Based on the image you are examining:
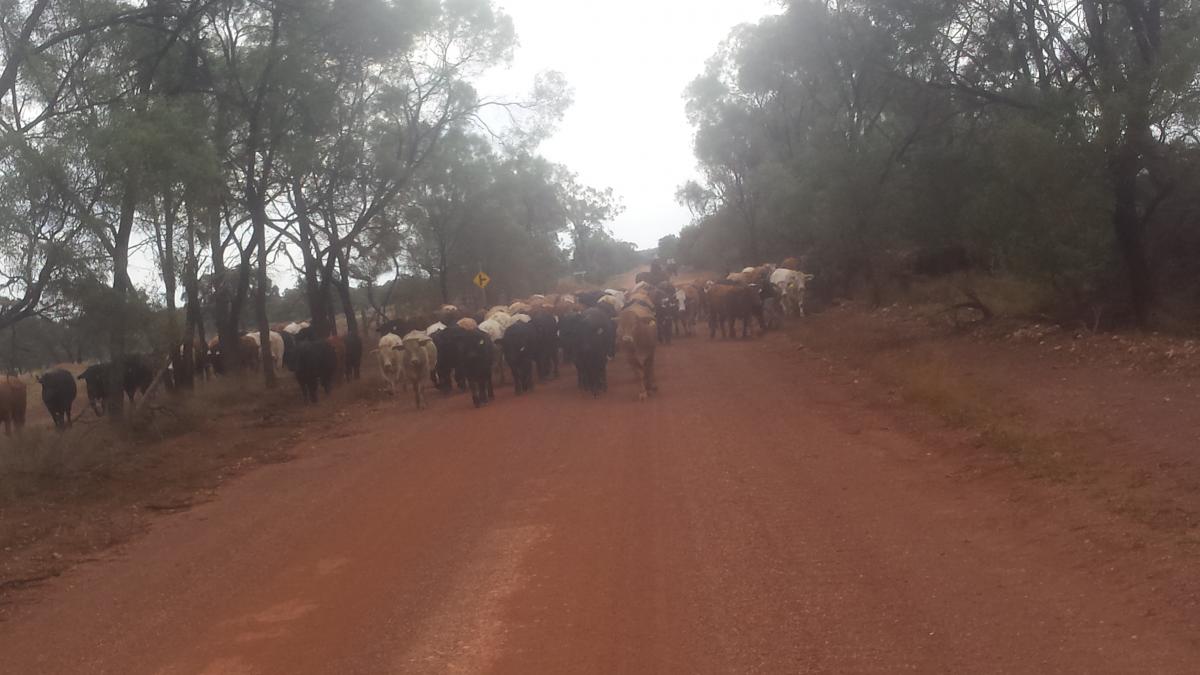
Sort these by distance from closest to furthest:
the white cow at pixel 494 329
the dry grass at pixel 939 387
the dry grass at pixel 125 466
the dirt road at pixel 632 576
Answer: the dirt road at pixel 632 576 → the dry grass at pixel 939 387 → the dry grass at pixel 125 466 → the white cow at pixel 494 329

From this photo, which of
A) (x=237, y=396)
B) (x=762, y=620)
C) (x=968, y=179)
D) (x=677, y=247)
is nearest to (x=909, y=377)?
(x=968, y=179)

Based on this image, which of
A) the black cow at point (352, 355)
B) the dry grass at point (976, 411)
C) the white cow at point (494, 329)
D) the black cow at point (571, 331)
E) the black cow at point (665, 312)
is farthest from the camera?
the black cow at point (665, 312)

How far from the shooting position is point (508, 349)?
20328 mm

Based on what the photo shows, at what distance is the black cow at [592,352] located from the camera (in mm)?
18969

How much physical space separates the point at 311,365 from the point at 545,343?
16.7 feet

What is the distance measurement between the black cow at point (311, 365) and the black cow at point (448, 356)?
2552 millimetres

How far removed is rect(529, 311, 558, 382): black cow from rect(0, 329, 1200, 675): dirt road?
27.9 feet

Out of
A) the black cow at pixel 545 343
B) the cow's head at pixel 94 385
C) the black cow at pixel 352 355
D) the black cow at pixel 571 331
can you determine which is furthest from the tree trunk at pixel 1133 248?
the cow's head at pixel 94 385

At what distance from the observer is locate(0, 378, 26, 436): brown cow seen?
21.3 meters

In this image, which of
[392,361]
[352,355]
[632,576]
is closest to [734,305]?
[352,355]

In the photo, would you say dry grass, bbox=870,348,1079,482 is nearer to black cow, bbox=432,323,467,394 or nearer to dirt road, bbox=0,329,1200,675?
dirt road, bbox=0,329,1200,675

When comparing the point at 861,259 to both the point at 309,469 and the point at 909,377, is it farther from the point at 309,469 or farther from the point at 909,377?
the point at 309,469

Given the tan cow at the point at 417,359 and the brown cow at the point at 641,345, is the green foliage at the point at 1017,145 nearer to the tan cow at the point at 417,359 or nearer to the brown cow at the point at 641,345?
the brown cow at the point at 641,345

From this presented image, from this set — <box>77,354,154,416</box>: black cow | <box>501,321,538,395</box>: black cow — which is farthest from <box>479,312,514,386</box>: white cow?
<box>77,354,154,416</box>: black cow
